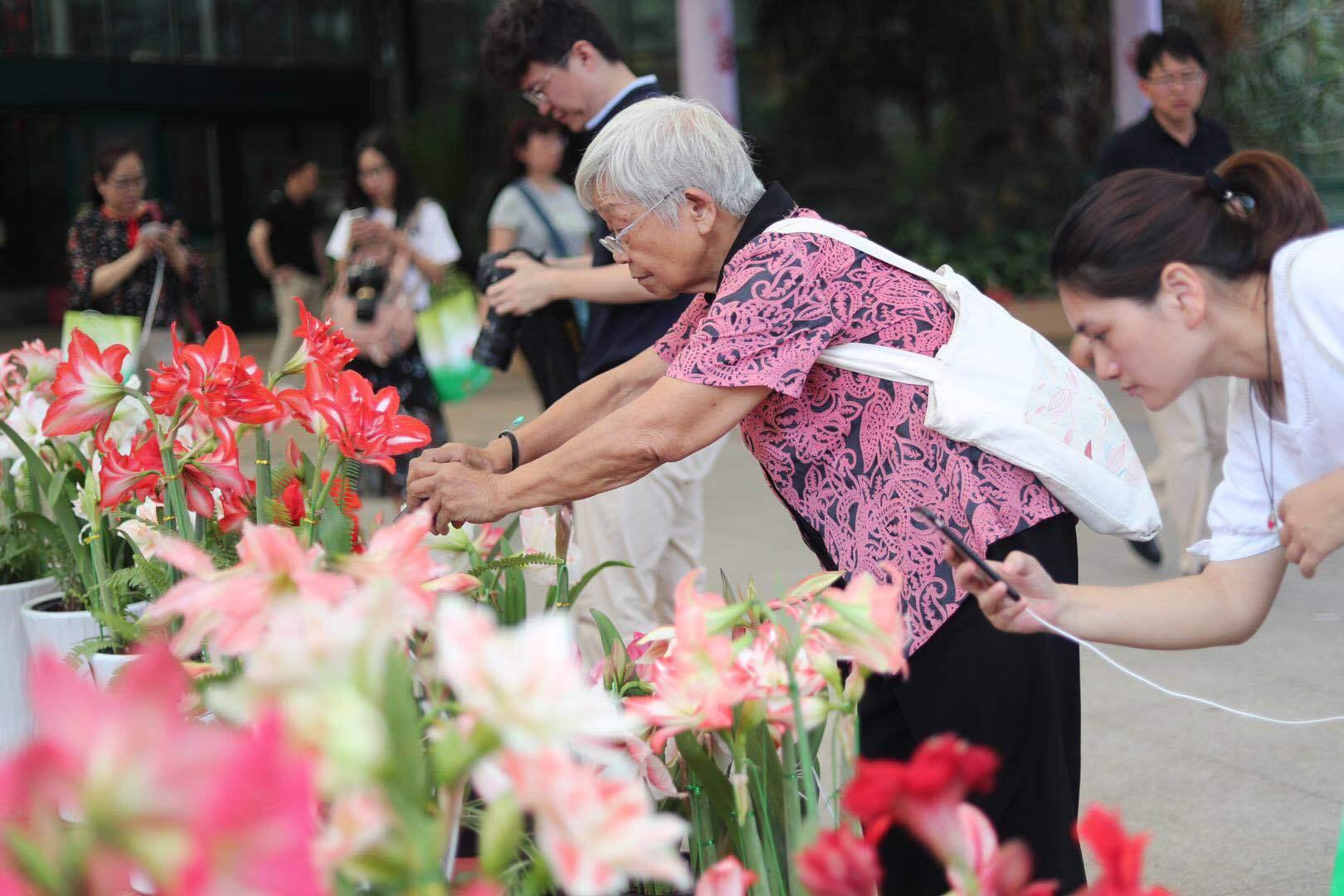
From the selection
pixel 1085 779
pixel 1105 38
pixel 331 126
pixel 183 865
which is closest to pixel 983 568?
pixel 183 865

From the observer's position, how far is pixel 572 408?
2324mm

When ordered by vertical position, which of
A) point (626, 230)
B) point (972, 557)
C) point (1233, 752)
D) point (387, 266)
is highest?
point (626, 230)

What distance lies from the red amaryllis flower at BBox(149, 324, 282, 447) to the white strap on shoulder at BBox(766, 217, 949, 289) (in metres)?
0.68

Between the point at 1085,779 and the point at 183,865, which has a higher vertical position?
the point at 183,865

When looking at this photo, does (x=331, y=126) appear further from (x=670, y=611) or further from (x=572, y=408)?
(x=572, y=408)

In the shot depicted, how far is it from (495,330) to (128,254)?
2.66 m

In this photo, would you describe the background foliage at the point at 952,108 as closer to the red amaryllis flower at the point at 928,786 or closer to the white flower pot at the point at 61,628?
the white flower pot at the point at 61,628

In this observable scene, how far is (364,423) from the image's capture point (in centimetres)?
165

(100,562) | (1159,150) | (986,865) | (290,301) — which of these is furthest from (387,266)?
(986,865)

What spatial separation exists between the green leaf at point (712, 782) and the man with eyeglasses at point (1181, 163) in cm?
339

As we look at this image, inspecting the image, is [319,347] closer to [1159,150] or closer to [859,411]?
[859,411]

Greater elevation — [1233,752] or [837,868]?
[837,868]

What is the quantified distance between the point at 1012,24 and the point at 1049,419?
1241 cm

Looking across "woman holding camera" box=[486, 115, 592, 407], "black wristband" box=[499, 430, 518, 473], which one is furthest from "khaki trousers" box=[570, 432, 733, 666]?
"woman holding camera" box=[486, 115, 592, 407]
